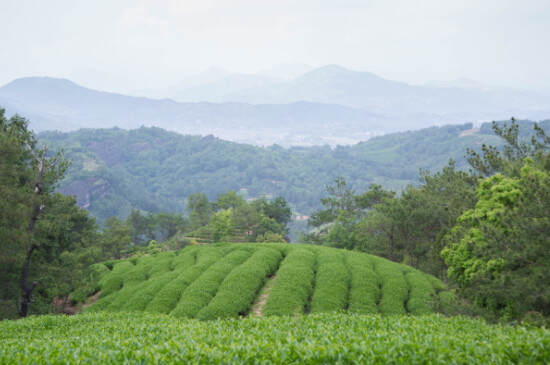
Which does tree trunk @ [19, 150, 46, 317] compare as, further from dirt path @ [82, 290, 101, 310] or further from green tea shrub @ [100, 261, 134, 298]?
green tea shrub @ [100, 261, 134, 298]

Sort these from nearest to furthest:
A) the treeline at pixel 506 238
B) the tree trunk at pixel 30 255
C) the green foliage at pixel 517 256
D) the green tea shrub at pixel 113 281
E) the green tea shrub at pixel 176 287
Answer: the green foliage at pixel 517 256
the treeline at pixel 506 238
the green tea shrub at pixel 176 287
the tree trunk at pixel 30 255
the green tea shrub at pixel 113 281

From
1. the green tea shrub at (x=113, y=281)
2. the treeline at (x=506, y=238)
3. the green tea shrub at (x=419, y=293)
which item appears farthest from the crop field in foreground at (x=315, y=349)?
the green tea shrub at (x=113, y=281)

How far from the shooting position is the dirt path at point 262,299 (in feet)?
69.9

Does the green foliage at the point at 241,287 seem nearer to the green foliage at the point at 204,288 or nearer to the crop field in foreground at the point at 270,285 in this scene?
the crop field in foreground at the point at 270,285

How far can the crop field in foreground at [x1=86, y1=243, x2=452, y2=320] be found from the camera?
2122 centimetres

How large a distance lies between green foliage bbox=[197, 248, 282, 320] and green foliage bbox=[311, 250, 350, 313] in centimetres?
374

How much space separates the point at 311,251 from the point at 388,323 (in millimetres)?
19088

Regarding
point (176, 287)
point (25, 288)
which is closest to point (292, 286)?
point (176, 287)

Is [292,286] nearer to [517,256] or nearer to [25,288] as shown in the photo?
[517,256]

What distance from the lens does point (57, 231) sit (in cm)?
2564

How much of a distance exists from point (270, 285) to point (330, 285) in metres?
4.18

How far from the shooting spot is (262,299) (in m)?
Answer: 22.9

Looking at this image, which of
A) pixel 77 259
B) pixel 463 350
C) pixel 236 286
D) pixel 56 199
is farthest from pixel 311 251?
pixel 463 350

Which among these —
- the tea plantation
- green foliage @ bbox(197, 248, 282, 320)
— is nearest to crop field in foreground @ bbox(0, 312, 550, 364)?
the tea plantation
